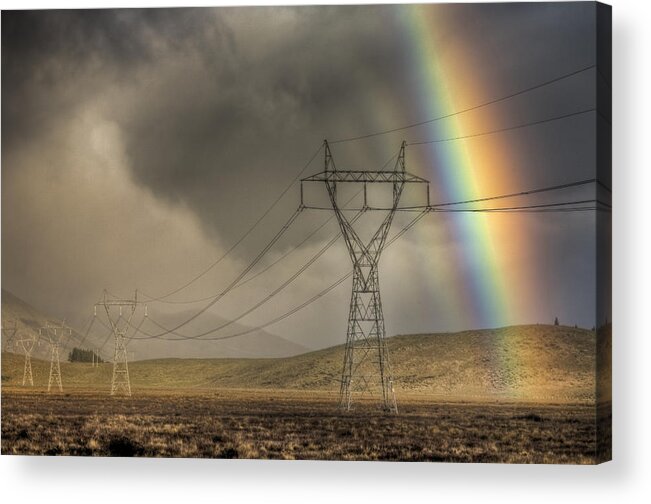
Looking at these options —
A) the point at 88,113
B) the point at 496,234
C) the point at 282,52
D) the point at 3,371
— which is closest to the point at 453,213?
the point at 496,234

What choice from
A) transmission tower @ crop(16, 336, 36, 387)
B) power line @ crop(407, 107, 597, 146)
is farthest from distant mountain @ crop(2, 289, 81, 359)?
power line @ crop(407, 107, 597, 146)

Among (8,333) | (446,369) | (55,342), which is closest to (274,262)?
(55,342)

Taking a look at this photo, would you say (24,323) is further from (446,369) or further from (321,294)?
(446,369)

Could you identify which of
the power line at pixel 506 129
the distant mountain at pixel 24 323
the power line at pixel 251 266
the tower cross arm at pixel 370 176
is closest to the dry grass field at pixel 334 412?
the distant mountain at pixel 24 323

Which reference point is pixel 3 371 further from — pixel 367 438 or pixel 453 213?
pixel 453 213

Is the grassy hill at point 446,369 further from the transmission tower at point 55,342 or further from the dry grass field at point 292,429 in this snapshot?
the dry grass field at point 292,429
